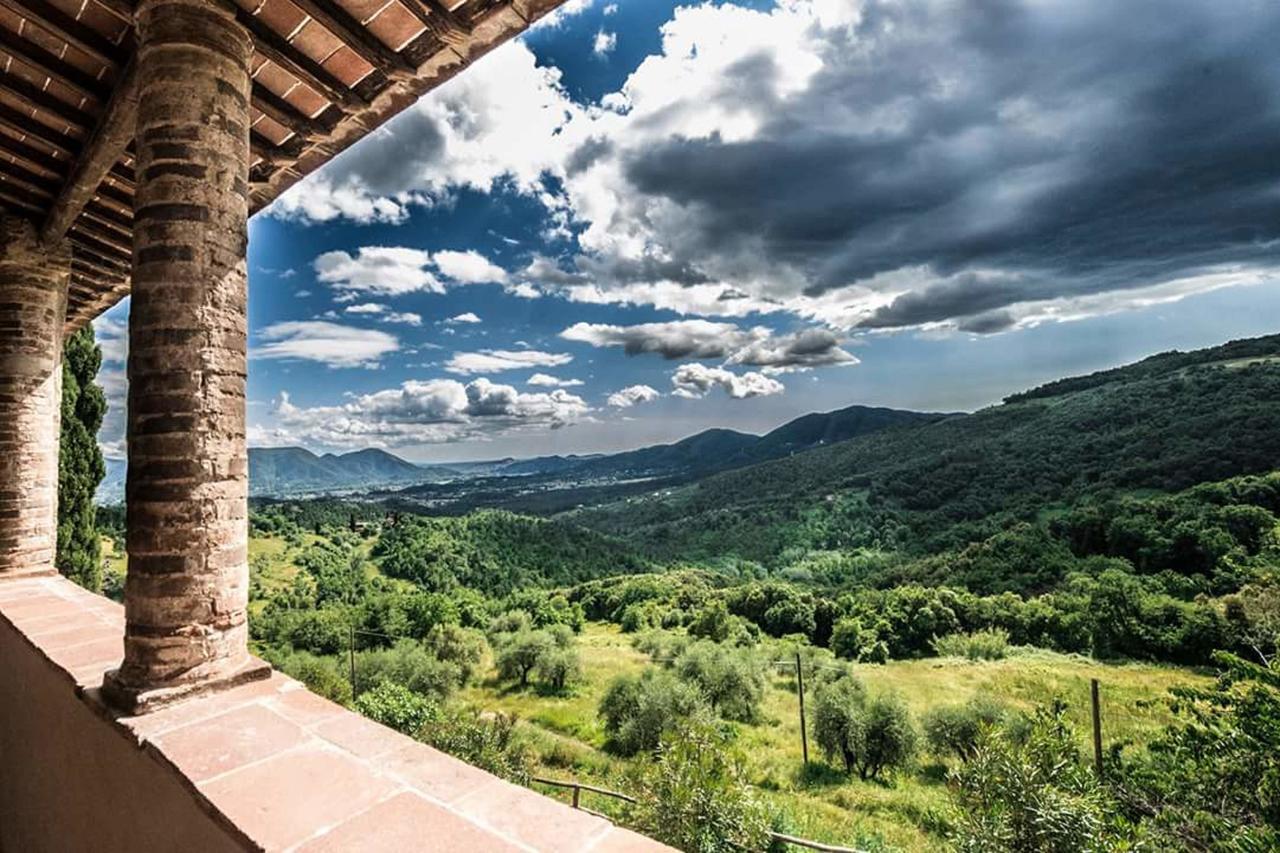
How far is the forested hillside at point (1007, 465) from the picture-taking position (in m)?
59.1

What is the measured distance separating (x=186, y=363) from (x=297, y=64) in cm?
154

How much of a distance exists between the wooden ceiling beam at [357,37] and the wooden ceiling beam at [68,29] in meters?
1.10

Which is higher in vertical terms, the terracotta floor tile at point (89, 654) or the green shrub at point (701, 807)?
the terracotta floor tile at point (89, 654)

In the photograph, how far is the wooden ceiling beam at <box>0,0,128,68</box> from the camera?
236cm

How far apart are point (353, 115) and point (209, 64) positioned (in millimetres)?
761

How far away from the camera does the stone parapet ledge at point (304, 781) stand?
112 centimetres

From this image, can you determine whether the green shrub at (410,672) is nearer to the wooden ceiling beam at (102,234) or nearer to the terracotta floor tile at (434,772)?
the wooden ceiling beam at (102,234)

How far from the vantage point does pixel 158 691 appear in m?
1.87

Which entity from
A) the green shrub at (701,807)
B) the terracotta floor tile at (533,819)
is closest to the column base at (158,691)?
the terracotta floor tile at (533,819)

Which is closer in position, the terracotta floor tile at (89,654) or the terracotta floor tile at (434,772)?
the terracotta floor tile at (434,772)

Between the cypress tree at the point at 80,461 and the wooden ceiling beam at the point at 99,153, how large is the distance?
9.43m

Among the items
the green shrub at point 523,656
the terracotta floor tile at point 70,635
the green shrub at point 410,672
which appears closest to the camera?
the terracotta floor tile at point 70,635

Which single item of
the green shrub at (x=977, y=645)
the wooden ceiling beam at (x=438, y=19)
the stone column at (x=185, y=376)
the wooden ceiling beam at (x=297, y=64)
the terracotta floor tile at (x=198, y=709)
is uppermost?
the wooden ceiling beam at (x=297, y=64)

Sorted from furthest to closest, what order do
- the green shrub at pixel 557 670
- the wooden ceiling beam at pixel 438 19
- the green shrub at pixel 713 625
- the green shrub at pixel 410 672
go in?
the green shrub at pixel 713 625
the green shrub at pixel 557 670
the green shrub at pixel 410 672
the wooden ceiling beam at pixel 438 19
